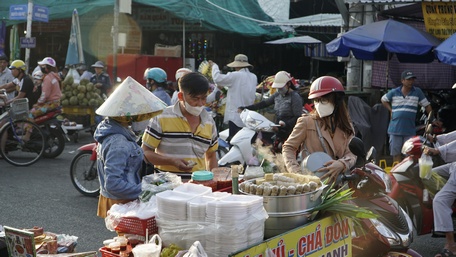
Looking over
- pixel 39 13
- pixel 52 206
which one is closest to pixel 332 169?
pixel 52 206

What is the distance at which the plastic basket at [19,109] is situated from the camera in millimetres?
12070

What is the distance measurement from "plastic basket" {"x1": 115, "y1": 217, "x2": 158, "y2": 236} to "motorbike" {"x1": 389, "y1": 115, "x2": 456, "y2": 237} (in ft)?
12.5

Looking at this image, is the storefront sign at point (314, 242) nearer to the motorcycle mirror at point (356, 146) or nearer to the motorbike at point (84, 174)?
the motorcycle mirror at point (356, 146)

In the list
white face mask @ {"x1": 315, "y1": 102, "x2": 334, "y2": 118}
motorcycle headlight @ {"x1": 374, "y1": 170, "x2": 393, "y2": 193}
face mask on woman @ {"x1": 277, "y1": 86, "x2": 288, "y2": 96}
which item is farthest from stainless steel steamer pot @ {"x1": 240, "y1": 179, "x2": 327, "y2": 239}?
face mask on woman @ {"x1": 277, "y1": 86, "x2": 288, "y2": 96}

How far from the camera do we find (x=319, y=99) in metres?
5.24

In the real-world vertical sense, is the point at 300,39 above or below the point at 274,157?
above

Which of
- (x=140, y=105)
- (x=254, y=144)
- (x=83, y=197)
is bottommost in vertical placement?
(x=83, y=197)

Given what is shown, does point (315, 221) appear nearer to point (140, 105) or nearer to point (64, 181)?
point (140, 105)

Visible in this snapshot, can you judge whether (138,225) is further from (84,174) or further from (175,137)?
(84,174)

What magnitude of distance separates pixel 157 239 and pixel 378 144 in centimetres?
892

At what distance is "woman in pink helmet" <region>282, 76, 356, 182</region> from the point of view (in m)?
5.22

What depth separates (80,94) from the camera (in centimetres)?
1636

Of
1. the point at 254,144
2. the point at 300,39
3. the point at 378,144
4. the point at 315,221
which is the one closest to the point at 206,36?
Result: the point at 300,39

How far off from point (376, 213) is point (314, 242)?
1483 millimetres
